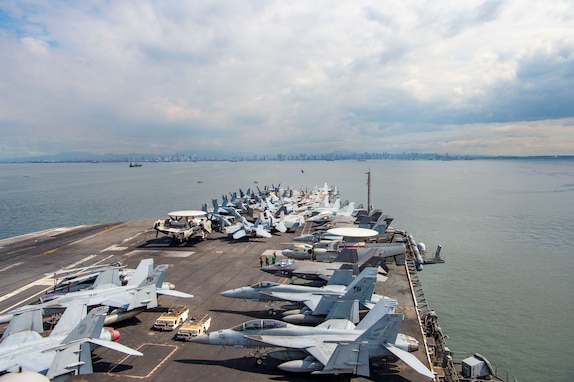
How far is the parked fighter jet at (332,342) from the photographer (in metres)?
21.5

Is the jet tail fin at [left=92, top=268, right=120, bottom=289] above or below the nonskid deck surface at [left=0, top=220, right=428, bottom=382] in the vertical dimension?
above

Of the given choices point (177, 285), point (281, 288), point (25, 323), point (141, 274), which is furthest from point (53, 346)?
point (177, 285)

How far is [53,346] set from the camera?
22719 millimetres

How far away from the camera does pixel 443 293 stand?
49906 millimetres

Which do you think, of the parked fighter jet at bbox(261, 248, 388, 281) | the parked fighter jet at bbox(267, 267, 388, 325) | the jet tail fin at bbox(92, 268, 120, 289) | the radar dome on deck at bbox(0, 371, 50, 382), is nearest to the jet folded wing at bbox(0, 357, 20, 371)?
the radar dome on deck at bbox(0, 371, 50, 382)

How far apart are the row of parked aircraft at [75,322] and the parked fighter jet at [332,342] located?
6.83m

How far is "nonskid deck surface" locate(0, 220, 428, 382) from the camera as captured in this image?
2409cm

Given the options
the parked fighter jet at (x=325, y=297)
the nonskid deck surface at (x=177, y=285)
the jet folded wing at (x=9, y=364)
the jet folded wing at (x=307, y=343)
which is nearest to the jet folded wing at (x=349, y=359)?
the jet folded wing at (x=307, y=343)

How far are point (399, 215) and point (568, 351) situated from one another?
78.2m

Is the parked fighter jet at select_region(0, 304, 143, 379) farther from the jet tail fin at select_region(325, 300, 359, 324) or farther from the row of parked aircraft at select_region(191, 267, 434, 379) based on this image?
the jet tail fin at select_region(325, 300, 359, 324)

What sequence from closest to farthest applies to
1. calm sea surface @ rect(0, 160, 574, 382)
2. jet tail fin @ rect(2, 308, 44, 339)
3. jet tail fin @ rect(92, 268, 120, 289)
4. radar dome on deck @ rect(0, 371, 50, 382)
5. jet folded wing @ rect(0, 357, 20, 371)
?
radar dome on deck @ rect(0, 371, 50, 382)
jet folded wing @ rect(0, 357, 20, 371)
jet tail fin @ rect(2, 308, 44, 339)
jet tail fin @ rect(92, 268, 120, 289)
calm sea surface @ rect(0, 160, 574, 382)

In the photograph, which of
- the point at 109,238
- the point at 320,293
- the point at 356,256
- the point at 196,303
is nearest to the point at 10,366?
the point at 196,303

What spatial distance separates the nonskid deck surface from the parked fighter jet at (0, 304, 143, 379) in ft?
9.74

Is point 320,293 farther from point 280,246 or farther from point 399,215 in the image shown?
point 399,215
